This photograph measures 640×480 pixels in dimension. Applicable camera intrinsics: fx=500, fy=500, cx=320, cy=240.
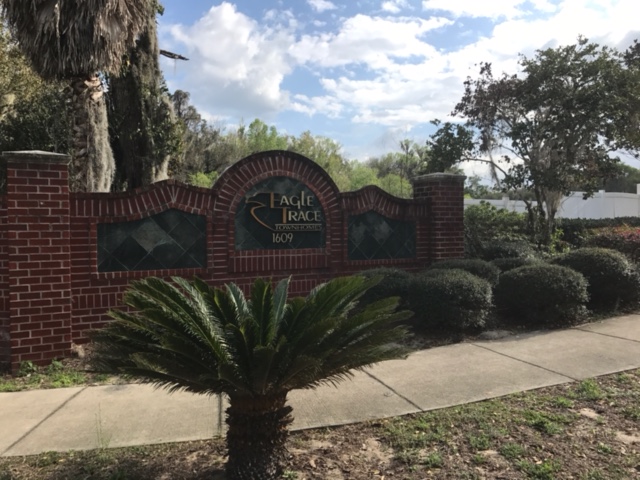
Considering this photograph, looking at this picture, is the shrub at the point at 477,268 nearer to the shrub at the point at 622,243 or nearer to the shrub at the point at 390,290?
the shrub at the point at 390,290

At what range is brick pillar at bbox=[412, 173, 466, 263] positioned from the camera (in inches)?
330

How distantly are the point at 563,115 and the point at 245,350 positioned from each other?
1070 centimetres

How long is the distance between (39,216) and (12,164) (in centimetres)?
61

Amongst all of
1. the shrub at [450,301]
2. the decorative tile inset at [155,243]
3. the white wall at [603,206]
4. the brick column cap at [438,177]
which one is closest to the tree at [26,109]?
the decorative tile inset at [155,243]

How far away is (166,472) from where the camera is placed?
311 cm

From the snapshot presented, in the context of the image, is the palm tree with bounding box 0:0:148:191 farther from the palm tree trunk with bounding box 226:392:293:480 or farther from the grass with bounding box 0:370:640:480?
the palm tree trunk with bounding box 226:392:293:480

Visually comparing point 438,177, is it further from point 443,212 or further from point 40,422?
point 40,422

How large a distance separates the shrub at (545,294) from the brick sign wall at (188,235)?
158 centimetres

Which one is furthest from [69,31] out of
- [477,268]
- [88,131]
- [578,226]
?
[578,226]

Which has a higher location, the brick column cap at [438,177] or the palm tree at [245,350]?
the brick column cap at [438,177]

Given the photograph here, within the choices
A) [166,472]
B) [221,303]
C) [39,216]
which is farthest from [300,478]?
[39,216]

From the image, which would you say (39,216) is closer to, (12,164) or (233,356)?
(12,164)

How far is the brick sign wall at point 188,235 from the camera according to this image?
5.47m

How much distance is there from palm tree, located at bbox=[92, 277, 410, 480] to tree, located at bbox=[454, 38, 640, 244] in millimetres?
9738
